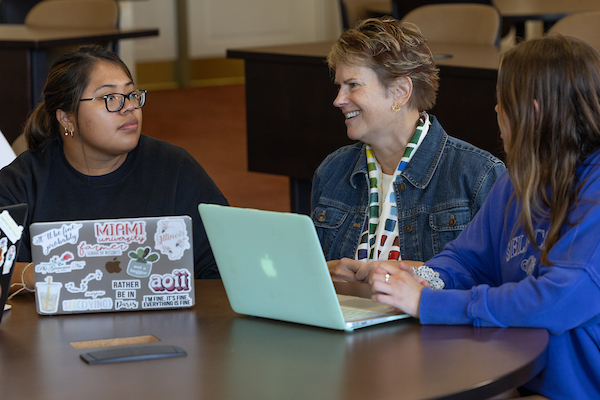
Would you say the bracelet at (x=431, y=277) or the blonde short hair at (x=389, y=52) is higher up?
the blonde short hair at (x=389, y=52)

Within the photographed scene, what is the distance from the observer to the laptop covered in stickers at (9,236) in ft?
4.29

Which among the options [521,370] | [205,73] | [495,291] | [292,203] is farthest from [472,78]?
[205,73]

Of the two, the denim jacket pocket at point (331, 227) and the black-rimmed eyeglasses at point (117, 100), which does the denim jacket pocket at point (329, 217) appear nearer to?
the denim jacket pocket at point (331, 227)

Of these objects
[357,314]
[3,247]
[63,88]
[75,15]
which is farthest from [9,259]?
[75,15]

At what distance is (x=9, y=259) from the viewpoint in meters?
1.35

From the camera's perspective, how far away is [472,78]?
3.09 meters

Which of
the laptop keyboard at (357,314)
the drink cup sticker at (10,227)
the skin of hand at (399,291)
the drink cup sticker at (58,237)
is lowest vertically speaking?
the laptop keyboard at (357,314)

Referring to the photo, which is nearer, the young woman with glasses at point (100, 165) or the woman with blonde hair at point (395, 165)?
the woman with blonde hair at point (395, 165)

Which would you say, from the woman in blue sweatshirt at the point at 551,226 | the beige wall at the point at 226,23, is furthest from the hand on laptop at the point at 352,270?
the beige wall at the point at 226,23

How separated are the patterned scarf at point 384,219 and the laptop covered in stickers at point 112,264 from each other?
2.11 feet

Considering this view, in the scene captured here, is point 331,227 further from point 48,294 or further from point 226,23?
point 226,23

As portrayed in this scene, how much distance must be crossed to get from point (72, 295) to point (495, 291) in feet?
2.25

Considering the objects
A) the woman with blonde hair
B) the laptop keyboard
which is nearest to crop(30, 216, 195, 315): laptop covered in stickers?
the laptop keyboard

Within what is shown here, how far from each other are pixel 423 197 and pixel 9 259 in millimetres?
944
